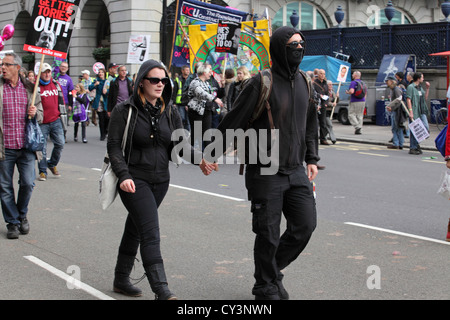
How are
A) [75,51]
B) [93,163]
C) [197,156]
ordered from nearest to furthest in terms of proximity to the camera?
[197,156]
[93,163]
[75,51]

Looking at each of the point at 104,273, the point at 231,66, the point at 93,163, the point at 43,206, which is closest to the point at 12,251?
the point at 104,273

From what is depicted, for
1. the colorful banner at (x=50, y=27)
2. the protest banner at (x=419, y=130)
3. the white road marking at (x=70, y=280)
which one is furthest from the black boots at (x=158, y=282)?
the protest banner at (x=419, y=130)

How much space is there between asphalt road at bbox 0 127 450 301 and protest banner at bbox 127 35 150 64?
10016 mm

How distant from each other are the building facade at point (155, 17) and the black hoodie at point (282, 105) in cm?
2384

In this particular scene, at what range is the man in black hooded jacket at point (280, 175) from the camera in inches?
195

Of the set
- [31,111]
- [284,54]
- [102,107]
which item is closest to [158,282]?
[284,54]

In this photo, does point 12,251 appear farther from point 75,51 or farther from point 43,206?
point 75,51

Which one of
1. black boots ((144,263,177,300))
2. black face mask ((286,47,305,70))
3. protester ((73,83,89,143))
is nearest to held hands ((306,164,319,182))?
black face mask ((286,47,305,70))

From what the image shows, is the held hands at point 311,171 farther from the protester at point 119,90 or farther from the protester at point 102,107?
the protester at point 102,107

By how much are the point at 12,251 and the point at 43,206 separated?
7.82 ft

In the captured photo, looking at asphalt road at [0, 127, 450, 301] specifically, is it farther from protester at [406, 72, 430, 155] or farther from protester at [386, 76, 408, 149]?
protester at [386, 76, 408, 149]

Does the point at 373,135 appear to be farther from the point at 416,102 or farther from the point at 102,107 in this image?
the point at 102,107
